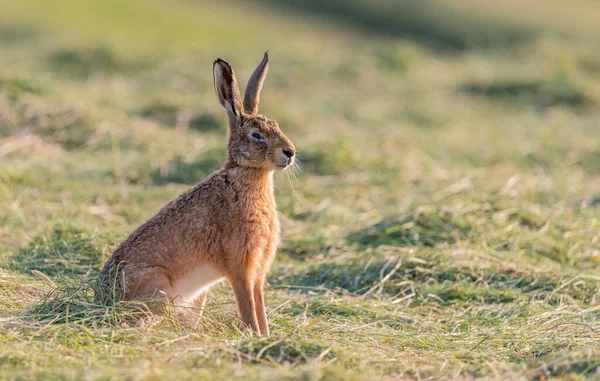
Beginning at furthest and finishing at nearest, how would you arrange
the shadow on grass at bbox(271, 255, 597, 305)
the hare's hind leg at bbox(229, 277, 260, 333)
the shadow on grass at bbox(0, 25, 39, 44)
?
the shadow on grass at bbox(0, 25, 39, 44) → the shadow on grass at bbox(271, 255, 597, 305) → the hare's hind leg at bbox(229, 277, 260, 333)

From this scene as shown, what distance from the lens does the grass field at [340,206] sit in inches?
194

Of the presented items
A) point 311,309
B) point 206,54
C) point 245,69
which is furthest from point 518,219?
point 206,54

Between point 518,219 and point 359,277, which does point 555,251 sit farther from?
point 359,277

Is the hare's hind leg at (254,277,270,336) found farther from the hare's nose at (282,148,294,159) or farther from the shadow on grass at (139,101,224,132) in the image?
the shadow on grass at (139,101,224,132)

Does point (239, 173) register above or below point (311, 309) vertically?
above

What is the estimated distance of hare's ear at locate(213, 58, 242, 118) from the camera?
5.68 meters

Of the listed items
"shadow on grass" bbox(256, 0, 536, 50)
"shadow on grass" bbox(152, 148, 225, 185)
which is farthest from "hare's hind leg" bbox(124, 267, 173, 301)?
"shadow on grass" bbox(256, 0, 536, 50)

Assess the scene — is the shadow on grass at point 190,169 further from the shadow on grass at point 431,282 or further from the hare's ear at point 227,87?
the hare's ear at point 227,87

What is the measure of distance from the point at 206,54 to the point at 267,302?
45.0 ft

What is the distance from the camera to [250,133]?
5859mm

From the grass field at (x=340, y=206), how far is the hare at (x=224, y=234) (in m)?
0.22

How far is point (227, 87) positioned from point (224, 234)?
0.94m

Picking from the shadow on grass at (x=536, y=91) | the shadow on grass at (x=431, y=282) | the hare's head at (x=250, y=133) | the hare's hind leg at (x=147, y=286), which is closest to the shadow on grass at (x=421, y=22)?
the shadow on grass at (x=536, y=91)

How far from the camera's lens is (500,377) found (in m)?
4.56
